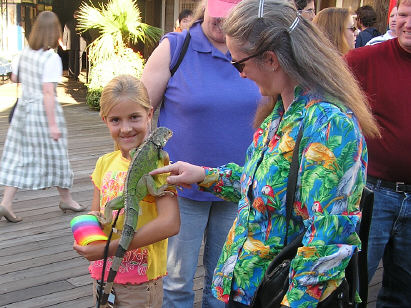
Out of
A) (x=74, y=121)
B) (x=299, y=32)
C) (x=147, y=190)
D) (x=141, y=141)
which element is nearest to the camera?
(x=299, y=32)

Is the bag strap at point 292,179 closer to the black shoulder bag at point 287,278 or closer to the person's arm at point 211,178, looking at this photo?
the black shoulder bag at point 287,278

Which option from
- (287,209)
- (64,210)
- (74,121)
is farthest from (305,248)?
(74,121)

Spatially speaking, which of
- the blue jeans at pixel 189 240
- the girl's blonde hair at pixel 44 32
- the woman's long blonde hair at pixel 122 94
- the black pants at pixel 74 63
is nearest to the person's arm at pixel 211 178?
the woman's long blonde hair at pixel 122 94

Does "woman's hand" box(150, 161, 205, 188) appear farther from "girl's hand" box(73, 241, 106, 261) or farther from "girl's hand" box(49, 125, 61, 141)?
"girl's hand" box(49, 125, 61, 141)

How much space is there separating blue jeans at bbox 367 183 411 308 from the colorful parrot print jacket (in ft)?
4.20

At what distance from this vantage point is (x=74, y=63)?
1681 cm

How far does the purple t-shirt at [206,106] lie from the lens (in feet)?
9.06

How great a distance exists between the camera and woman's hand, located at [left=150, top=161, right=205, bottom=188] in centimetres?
220

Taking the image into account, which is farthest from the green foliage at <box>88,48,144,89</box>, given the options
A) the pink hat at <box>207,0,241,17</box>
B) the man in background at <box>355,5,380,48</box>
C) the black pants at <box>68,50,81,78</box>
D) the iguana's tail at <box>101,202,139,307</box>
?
the iguana's tail at <box>101,202,139,307</box>

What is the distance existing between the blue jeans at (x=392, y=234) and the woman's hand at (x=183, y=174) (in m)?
1.20

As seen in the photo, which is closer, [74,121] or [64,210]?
[64,210]

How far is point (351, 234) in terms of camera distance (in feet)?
5.54

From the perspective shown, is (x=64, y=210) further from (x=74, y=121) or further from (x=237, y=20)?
(x=74, y=121)

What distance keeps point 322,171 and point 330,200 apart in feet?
0.30
